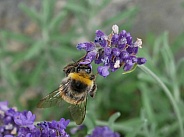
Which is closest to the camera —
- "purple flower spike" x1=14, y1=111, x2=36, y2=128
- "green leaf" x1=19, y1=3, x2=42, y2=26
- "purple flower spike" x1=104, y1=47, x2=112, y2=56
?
"purple flower spike" x1=104, y1=47, x2=112, y2=56

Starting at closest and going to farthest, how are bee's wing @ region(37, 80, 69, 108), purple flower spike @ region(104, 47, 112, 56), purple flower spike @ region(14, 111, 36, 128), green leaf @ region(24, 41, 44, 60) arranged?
purple flower spike @ region(104, 47, 112, 56) < purple flower spike @ region(14, 111, 36, 128) < bee's wing @ region(37, 80, 69, 108) < green leaf @ region(24, 41, 44, 60)

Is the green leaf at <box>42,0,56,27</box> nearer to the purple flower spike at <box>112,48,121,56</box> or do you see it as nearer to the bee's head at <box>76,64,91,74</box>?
the bee's head at <box>76,64,91,74</box>

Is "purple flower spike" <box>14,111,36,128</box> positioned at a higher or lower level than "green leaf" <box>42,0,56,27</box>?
lower

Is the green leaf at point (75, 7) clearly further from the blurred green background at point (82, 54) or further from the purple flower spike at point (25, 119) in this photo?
the purple flower spike at point (25, 119)

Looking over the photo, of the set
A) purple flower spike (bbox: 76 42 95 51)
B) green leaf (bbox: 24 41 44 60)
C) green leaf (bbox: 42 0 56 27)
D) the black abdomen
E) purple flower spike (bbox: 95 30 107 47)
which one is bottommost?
the black abdomen

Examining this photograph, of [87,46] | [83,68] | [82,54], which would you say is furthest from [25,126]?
[82,54]

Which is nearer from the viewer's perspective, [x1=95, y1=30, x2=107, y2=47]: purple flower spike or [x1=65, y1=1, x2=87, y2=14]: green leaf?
[x1=95, y1=30, x2=107, y2=47]: purple flower spike

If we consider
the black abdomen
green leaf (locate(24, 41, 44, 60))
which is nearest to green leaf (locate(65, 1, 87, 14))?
green leaf (locate(24, 41, 44, 60))

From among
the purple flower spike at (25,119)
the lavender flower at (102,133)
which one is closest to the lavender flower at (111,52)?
the purple flower spike at (25,119)
